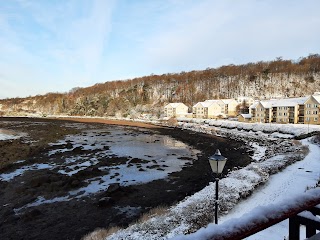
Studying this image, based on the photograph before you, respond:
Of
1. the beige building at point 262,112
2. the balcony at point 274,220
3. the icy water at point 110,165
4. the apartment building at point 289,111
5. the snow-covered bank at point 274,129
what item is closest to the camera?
the balcony at point 274,220

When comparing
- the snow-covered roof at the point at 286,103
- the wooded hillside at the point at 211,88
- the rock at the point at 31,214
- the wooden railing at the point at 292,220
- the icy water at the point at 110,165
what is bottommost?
the icy water at the point at 110,165

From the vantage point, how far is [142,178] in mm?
24438

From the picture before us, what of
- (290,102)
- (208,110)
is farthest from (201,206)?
(208,110)

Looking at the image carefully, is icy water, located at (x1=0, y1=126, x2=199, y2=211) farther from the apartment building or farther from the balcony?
the apartment building

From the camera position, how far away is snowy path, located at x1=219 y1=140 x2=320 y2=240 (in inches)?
445

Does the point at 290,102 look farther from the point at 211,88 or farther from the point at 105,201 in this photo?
the point at 211,88

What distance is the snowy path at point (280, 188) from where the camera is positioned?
445 inches

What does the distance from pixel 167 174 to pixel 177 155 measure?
10789mm

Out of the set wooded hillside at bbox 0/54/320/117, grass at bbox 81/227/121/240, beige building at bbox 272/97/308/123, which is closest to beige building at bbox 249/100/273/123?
beige building at bbox 272/97/308/123

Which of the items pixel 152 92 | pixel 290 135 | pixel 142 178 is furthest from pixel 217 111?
pixel 142 178

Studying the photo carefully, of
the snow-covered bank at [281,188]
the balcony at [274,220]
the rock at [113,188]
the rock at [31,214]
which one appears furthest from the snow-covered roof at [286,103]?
the balcony at [274,220]

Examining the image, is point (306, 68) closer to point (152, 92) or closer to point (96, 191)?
point (152, 92)

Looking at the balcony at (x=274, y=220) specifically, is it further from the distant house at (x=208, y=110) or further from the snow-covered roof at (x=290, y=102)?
the distant house at (x=208, y=110)

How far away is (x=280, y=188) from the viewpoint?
17.9m
